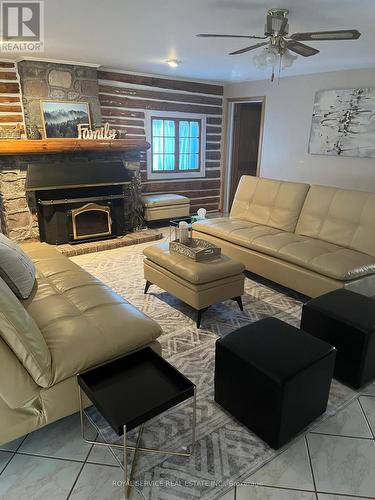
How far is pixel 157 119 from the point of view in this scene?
6059mm

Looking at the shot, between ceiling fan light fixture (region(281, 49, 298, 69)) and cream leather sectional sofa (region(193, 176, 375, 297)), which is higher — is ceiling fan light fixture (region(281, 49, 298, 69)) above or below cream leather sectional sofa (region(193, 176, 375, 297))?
above

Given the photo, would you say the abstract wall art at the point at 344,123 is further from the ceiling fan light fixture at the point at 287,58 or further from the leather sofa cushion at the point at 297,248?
the ceiling fan light fixture at the point at 287,58

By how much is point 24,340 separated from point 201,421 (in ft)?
3.45

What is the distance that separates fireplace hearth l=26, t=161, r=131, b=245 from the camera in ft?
14.9

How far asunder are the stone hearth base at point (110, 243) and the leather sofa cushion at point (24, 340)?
2.86 meters

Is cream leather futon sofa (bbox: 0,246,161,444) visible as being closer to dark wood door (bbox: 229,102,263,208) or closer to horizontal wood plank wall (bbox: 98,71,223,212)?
horizontal wood plank wall (bbox: 98,71,223,212)

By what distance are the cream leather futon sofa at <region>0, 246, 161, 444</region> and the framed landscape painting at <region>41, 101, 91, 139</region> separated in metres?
3.14

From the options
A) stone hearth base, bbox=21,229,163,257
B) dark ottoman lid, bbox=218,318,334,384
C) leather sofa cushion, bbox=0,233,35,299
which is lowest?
stone hearth base, bbox=21,229,163,257

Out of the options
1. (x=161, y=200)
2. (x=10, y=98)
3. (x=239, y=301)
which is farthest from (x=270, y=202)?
(x=10, y=98)

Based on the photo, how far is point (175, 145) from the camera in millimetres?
6398

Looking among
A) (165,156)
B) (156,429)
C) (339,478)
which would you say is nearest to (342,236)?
(339,478)

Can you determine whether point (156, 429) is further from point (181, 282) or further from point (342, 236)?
point (342, 236)

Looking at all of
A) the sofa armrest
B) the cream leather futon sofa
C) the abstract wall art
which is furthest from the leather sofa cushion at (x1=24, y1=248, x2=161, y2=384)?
the abstract wall art

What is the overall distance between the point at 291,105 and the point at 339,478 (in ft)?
17.1
